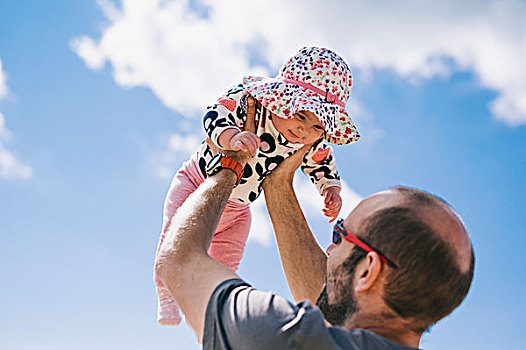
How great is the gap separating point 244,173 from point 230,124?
438 mm

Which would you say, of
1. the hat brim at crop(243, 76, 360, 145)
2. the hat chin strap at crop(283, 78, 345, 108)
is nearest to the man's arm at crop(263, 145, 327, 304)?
the hat brim at crop(243, 76, 360, 145)

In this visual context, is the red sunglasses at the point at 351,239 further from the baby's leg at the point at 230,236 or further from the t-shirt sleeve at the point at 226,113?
the baby's leg at the point at 230,236

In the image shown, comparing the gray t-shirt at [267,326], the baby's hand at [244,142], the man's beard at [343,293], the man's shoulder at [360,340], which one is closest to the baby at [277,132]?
the baby's hand at [244,142]

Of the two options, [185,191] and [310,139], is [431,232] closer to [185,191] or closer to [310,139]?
[310,139]

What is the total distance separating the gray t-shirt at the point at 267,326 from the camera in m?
1.85

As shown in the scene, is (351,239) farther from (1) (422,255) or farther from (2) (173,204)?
(2) (173,204)

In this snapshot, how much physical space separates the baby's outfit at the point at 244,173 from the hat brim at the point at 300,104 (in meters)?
0.11

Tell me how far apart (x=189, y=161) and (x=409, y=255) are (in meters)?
2.13

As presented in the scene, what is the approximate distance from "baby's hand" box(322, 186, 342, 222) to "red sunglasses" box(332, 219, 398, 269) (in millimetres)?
Result: 1248

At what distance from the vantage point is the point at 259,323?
188 centimetres

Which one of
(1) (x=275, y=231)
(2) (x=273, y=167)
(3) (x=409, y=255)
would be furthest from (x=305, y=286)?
(3) (x=409, y=255)

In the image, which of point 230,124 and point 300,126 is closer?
point 230,124

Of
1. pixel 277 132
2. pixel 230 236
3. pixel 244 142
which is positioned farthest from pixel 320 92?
pixel 230 236

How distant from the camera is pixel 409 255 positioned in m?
2.12
